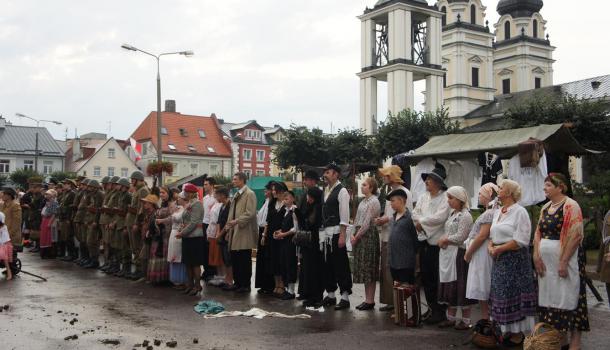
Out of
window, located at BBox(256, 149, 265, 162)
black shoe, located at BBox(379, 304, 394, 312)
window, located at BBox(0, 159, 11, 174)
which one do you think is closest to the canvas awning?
black shoe, located at BBox(379, 304, 394, 312)

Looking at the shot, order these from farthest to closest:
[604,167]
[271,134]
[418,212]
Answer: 1. [271,134]
2. [604,167]
3. [418,212]

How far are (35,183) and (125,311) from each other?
9.52 meters

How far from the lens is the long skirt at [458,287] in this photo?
7.89 metres

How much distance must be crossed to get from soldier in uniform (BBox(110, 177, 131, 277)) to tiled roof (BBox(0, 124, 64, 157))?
194 feet

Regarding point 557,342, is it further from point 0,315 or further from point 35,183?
point 35,183

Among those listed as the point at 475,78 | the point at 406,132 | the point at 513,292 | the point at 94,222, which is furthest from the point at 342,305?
the point at 475,78

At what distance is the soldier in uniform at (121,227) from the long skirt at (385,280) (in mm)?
5909

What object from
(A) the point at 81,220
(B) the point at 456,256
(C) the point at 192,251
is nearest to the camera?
(B) the point at 456,256

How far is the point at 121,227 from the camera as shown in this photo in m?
13.1

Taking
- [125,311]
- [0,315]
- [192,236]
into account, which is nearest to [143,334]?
[125,311]

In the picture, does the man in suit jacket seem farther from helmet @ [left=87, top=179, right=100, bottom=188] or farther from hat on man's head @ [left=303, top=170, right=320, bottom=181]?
helmet @ [left=87, top=179, right=100, bottom=188]

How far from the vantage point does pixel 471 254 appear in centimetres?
739

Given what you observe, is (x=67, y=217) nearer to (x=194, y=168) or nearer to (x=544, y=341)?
(x=544, y=341)

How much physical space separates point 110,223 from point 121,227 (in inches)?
21.5
